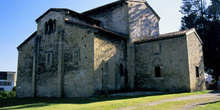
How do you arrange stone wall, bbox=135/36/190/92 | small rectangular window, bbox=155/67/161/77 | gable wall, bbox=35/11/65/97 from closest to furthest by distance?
stone wall, bbox=135/36/190/92 → gable wall, bbox=35/11/65/97 → small rectangular window, bbox=155/67/161/77

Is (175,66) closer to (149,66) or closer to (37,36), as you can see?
(149,66)

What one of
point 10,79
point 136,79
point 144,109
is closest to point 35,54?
point 136,79

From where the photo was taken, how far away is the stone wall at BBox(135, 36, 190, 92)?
17.8 meters

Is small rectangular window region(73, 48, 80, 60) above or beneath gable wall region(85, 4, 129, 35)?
beneath

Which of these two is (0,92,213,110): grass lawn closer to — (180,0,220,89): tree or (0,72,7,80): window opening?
(180,0,220,89): tree

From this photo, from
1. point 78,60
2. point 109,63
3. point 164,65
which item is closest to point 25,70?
point 78,60

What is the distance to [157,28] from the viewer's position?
85.8 feet

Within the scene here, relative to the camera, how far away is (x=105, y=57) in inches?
700

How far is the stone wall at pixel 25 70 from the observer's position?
2148 centimetres

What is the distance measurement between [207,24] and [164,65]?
1439 centimetres

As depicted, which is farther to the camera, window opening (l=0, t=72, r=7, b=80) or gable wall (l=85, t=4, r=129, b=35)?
window opening (l=0, t=72, r=7, b=80)

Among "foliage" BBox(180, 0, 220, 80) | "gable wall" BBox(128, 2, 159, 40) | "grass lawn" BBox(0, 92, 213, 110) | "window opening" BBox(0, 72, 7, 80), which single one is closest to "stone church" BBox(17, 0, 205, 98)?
"gable wall" BBox(128, 2, 159, 40)

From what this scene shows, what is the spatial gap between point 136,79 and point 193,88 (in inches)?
224

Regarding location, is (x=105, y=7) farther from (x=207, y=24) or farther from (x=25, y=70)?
(x=207, y=24)
